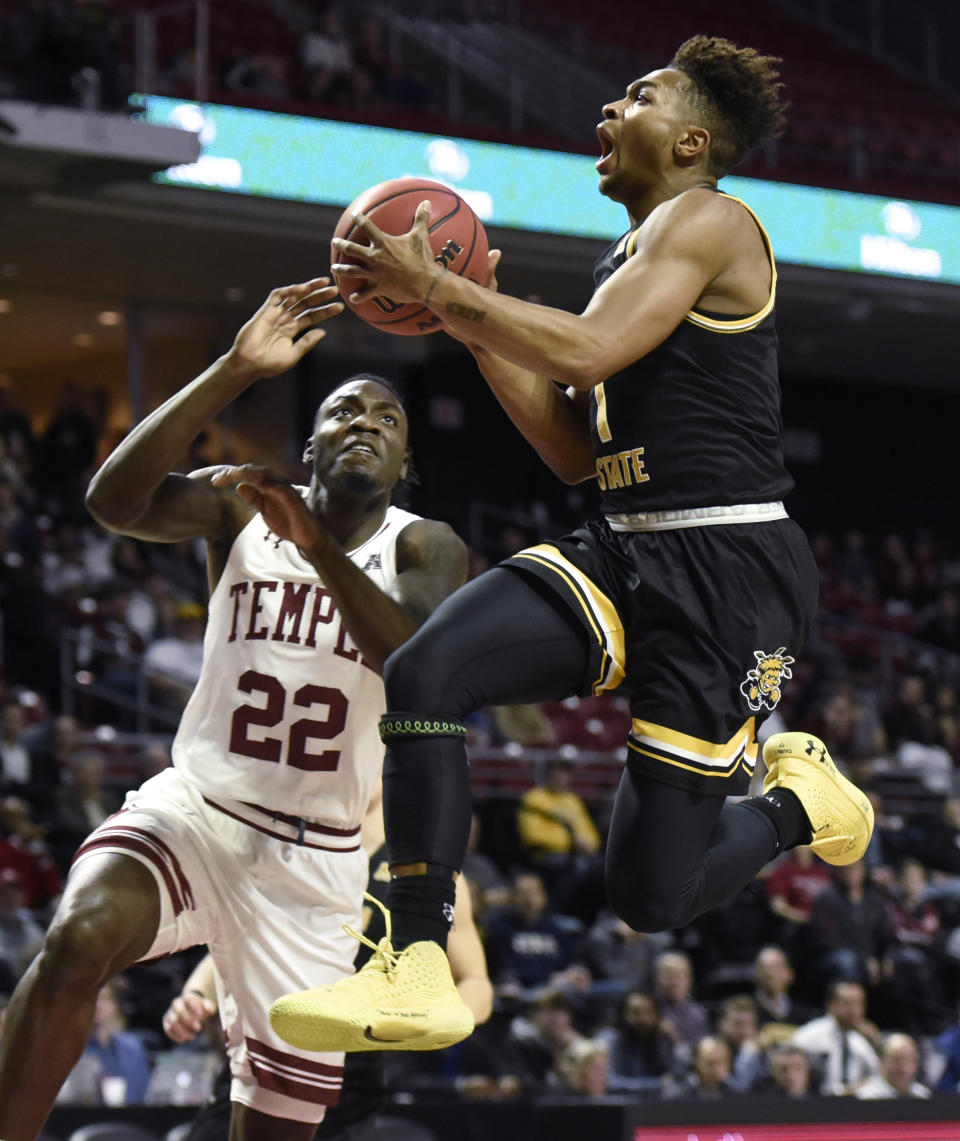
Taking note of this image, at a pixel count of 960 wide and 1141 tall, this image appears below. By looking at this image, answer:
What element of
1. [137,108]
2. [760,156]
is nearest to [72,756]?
[137,108]

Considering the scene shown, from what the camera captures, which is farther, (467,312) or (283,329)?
(283,329)

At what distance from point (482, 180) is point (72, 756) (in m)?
6.64

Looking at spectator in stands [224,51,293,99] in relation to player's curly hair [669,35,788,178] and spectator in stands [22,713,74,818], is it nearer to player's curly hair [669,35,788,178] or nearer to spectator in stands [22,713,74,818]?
spectator in stands [22,713,74,818]

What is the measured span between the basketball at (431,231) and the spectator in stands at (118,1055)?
15.0 feet

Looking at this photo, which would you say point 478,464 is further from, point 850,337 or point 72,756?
point 72,756

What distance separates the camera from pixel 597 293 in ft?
12.4

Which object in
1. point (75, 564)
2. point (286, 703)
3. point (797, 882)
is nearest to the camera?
point (286, 703)

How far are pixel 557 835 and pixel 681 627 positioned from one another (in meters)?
7.84

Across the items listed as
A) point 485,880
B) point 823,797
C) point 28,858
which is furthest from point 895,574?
point 823,797

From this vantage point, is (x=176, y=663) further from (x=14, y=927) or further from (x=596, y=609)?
(x=596, y=609)

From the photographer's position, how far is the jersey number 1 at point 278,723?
4738mm

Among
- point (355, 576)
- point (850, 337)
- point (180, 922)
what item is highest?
point (850, 337)

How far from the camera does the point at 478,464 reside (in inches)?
795

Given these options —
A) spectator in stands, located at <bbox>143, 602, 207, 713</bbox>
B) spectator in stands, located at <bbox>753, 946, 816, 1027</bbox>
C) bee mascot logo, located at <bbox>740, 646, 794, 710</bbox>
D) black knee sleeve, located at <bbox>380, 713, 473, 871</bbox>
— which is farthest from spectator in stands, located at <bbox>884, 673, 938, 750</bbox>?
black knee sleeve, located at <bbox>380, 713, 473, 871</bbox>
